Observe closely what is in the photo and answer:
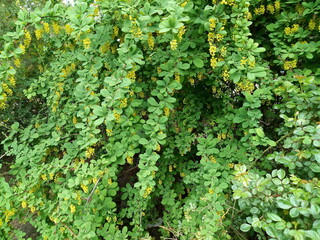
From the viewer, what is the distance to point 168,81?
62.2 inches

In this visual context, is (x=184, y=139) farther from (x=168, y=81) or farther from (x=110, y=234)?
(x=110, y=234)

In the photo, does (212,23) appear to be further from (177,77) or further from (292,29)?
(292,29)

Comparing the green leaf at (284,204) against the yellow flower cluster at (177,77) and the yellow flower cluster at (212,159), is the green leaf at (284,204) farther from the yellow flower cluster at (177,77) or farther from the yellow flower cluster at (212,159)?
the yellow flower cluster at (177,77)

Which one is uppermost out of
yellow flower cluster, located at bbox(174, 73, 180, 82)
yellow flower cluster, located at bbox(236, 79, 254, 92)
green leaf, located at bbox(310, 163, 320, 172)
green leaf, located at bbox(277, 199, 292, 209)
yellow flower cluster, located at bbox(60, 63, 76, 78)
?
yellow flower cluster, located at bbox(60, 63, 76, 78)

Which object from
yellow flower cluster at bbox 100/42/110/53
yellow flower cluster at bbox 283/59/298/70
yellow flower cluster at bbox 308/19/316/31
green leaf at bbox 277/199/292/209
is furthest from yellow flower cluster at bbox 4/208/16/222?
yellow flower cluster at bbox 308/19/316/31

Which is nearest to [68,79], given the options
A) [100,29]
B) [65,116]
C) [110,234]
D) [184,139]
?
[65,116]

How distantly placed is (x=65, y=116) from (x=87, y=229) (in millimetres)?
1008

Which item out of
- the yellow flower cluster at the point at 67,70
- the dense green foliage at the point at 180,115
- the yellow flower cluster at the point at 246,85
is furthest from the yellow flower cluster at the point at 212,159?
the yellow flower cluster at the point at 67,70

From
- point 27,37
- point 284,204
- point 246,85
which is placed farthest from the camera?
point 27,37

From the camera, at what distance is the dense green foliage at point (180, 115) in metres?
1.30

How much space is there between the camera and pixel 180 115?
209 cm

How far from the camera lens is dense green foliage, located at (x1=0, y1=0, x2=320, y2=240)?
130cm

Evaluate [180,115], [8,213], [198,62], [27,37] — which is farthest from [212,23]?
[8,213]

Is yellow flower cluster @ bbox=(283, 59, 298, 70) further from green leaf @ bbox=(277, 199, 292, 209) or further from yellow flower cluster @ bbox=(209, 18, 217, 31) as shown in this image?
green leaf @ bbox=(277, 199, 292, 209)
